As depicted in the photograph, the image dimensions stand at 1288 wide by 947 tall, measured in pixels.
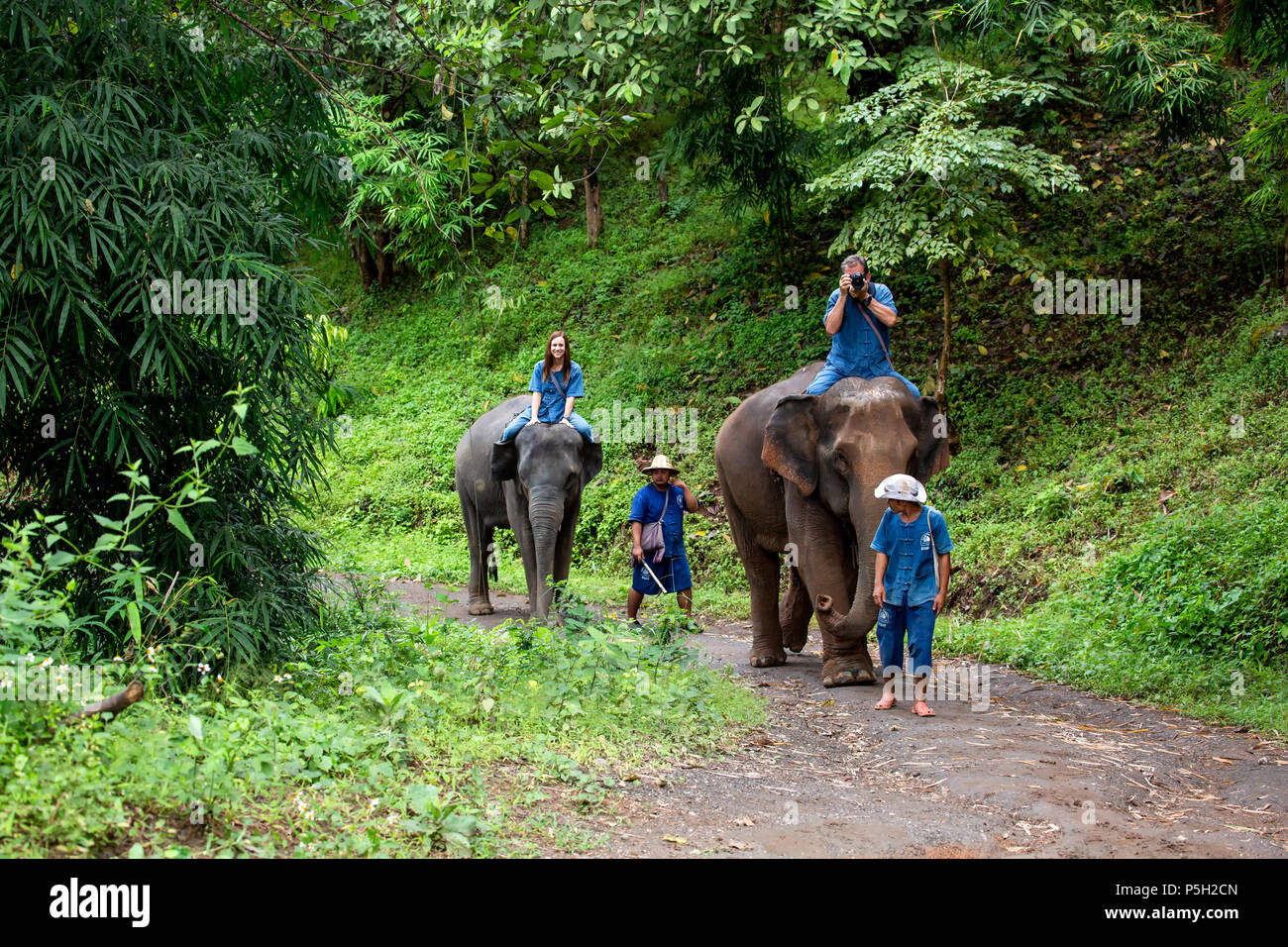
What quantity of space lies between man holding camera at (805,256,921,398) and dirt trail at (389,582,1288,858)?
2.42 meters

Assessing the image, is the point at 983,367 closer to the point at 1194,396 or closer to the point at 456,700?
the point at 1194,396

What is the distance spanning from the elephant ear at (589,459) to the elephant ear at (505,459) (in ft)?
→ 2.08

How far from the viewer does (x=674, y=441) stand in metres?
18.6

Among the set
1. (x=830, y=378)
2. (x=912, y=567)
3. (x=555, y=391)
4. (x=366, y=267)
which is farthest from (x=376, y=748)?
(x=366, y=267)

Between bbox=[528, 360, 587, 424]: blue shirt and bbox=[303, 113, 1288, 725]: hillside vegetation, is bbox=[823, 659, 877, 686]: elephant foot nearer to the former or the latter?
bbox=[303, 113, 1288, 725]: hillside vegetation

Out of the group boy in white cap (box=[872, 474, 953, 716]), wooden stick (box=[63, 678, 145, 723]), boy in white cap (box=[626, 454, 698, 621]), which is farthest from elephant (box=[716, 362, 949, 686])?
wooden stick (box=[63, 678, 145, 723])

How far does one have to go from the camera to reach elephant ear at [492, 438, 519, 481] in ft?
37.6

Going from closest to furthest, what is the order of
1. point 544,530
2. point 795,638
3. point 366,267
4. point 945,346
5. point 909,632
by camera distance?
point 909,632 < point 544,530 < point 795,638 < point 945,346 < point 366,267

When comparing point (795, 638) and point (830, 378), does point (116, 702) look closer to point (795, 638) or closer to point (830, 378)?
point (830, 378)

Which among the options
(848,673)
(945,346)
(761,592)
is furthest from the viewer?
(945,346)

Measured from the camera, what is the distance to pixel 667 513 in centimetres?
1077

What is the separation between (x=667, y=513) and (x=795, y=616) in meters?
1.51

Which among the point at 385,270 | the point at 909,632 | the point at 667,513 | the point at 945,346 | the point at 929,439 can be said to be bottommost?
the point at 909,632
